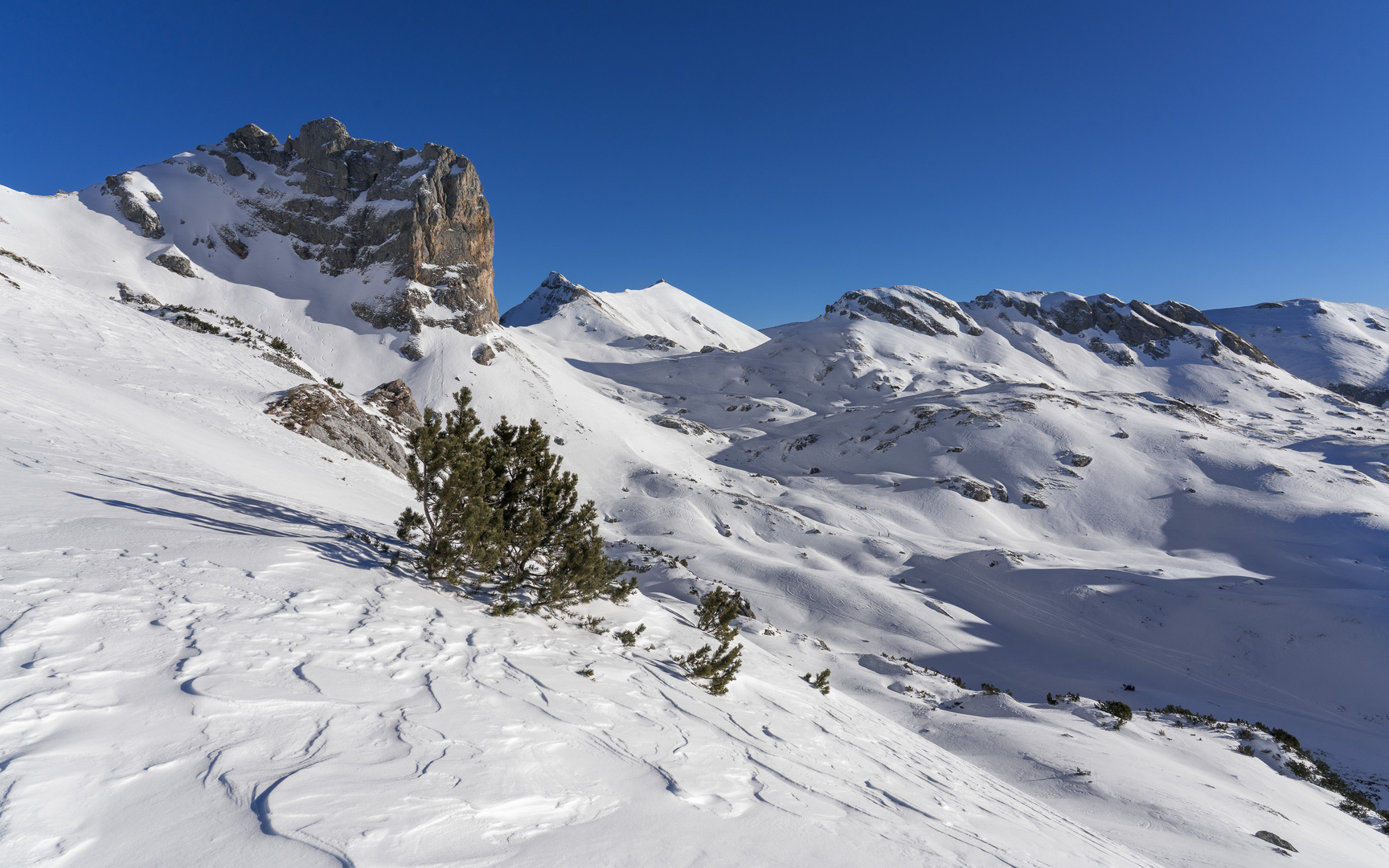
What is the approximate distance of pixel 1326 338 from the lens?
10738 cm

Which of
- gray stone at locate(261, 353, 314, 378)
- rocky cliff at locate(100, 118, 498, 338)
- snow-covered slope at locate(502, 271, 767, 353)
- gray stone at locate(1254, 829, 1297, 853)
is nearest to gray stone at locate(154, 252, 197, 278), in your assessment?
rocky cliff at locate(100, 118, 498, 338)

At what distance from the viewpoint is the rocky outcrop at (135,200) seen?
153 feet

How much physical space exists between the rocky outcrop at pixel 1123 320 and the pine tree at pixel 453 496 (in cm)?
11529

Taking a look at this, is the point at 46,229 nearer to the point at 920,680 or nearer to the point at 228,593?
the point at 228,593

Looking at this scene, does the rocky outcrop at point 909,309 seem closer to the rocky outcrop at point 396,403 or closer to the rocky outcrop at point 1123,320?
the rocky outcrop at point 1123,320

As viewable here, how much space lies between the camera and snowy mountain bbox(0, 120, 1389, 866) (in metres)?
2.72

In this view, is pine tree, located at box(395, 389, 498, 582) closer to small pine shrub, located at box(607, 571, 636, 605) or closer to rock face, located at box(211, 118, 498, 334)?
small pine shrub, located at box(607, 571, 636, 605)

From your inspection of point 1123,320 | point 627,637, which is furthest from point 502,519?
point 1123,320

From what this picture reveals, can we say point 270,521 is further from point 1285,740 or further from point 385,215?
point 385,215

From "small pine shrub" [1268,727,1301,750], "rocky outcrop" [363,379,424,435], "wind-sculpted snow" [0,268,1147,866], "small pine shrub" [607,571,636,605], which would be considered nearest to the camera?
"wind-sculpted snow" [0,268,1147,866]

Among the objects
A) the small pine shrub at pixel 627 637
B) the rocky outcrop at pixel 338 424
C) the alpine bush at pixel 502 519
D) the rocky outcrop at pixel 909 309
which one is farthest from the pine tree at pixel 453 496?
the rocky outcrop at pixel 909 309

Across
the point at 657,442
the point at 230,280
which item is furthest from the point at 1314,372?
the point at 230,280

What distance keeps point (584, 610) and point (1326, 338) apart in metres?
160

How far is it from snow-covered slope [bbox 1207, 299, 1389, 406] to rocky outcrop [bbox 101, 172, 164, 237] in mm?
157110
